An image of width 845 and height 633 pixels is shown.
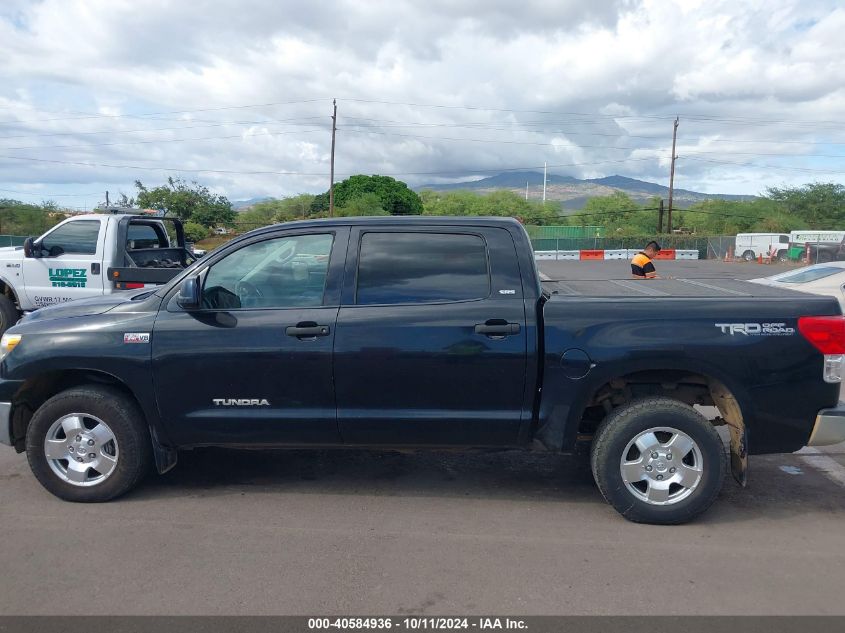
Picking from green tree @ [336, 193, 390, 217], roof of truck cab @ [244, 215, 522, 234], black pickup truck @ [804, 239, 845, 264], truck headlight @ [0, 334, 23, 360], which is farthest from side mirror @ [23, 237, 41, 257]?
green tree @ [336, 193, 390, 217]

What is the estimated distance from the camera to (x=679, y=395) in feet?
15.3

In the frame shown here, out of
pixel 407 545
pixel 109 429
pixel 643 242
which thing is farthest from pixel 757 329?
pixel 643 242

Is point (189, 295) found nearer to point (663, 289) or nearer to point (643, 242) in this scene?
point (663, 289)

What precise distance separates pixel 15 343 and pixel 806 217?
78988mm

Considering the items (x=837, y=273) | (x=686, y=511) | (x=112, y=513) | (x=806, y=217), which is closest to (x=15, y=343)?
(x=112, y=513)

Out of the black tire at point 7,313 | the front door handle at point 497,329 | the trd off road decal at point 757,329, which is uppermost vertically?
the trd off road decal at point 757,329

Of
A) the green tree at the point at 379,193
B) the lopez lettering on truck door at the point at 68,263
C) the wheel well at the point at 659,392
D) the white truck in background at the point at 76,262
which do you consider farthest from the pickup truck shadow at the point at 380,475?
the green tree at the point at 379,193

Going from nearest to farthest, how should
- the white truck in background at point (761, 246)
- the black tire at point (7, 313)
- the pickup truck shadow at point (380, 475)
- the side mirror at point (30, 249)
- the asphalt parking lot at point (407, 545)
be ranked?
1. the asphalt parking lot at point (407, 545)
2. the pickup truck shadow at point (380, 475)
3. the side mirror at point (30, 249)
4. the black tire at point (7, 313)
5. the white truck in background at point (761, 246)

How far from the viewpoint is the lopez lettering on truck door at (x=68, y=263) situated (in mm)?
9969

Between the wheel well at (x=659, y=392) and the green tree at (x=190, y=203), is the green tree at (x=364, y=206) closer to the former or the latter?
the green tree at (x=190, y=203)

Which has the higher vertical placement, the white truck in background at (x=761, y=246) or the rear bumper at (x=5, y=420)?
the white truck in background at (x=761, y=246)

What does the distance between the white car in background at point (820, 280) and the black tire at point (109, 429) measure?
867 cm

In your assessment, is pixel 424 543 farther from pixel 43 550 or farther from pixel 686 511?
pixel 43 550

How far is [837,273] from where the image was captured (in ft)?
35.3
